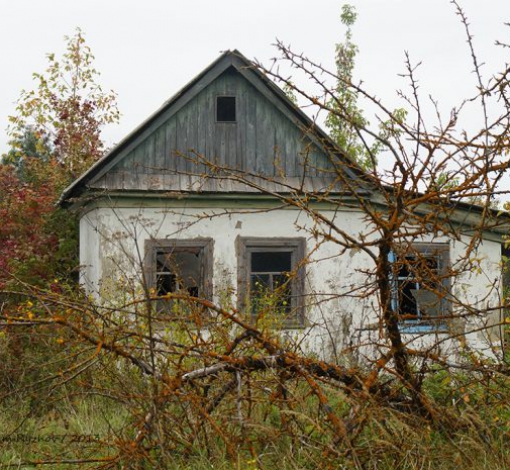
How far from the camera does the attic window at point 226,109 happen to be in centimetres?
1261

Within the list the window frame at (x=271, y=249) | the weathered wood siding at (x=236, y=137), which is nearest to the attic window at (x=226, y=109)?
the weathered wood siding at (x=236, y=137)

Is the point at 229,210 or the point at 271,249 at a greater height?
the point at 229,210

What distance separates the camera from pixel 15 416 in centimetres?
654

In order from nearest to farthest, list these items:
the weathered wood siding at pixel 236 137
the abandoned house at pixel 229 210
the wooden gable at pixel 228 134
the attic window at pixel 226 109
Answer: the abandoned house at pixel 229 210, the wooden gable at pixel 228 134, the weathered wood siding at pixel 236 137, the attic window at pixel 226 109

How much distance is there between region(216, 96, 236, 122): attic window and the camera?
41.4ft

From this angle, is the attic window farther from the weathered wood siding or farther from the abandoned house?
the weathered wood siding

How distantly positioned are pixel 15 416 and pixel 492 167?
14.7 ft

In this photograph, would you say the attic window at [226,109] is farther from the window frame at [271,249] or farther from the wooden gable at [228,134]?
Result: the window frame at [271,249]

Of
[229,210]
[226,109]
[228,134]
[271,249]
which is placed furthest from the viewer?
[226,109]

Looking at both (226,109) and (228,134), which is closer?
(228,134)

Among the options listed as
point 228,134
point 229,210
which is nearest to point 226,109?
point 228,134

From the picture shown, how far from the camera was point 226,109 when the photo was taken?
12711mm

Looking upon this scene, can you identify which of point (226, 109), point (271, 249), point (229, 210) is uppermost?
point (226, 109)

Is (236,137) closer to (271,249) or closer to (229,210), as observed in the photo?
(229,210)
